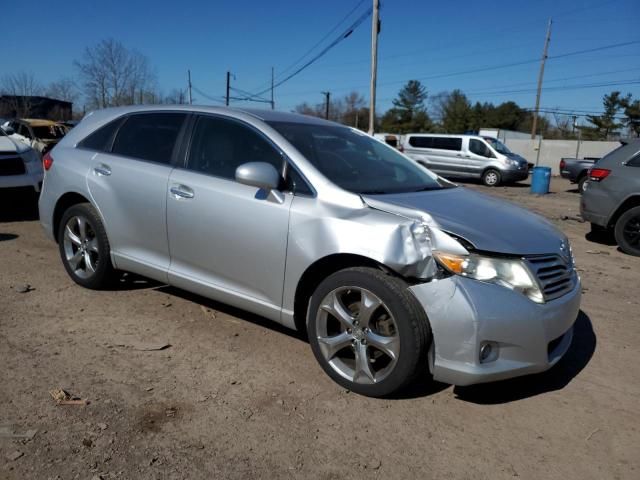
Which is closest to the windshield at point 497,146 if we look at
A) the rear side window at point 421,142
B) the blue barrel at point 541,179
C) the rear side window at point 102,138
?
the rear side window at point 421,142

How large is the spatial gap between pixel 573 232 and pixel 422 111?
233 ft

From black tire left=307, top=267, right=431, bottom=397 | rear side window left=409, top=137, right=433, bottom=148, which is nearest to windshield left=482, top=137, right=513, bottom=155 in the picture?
rear side window left=409, top=137, right=433, bottom=148

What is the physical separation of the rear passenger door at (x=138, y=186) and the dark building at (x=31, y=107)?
37770 millimetres

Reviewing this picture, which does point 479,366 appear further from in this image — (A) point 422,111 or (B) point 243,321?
(A) point 422,111

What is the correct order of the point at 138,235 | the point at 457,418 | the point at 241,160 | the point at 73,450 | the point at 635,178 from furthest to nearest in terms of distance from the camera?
the point at 635,178 → the point at 138,235 → the point at 241,160 → the point at 457,418 → the point at 73,450

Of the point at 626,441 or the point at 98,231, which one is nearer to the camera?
the point at 626,441

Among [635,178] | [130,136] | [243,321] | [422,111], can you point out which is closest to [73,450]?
[243,321]

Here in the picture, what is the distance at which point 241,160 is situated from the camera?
3713 millimetres

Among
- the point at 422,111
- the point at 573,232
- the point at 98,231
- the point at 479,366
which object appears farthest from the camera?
the point at 422,111

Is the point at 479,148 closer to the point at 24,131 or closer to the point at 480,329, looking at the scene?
the point at 24,131

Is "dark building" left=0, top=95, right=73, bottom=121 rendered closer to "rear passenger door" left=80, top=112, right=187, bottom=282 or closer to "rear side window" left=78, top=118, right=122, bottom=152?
"rear side window" left=78, top=118, right=122, bottom=152

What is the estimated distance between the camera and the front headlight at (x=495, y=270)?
9.23ft

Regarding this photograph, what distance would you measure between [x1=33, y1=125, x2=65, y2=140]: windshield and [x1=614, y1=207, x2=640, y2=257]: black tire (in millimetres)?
12472

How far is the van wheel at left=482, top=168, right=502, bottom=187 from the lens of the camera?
19734 millimetres
